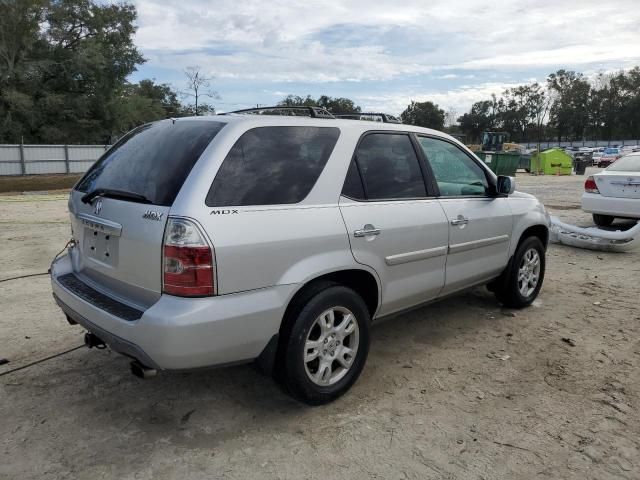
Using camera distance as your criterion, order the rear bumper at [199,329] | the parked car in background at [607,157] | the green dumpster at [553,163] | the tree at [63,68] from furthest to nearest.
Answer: the parked car in background at [607,157], the tree at [63,68], the green dumpster at [553,163], the rear bumper at [199,329]

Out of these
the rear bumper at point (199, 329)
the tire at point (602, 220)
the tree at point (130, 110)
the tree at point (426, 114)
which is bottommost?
the tire at point (602, 220)

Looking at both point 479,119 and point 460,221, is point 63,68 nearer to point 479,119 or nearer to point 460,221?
point 460,221

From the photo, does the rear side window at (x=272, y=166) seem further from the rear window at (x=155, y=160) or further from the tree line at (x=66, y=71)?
the tree line at (x=66, y=71)

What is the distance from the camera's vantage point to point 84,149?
28797 millimetres

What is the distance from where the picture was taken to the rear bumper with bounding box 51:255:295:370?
2594 mm

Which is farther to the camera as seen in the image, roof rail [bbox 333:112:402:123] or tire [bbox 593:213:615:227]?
tire [bbox 593:213:615:227]

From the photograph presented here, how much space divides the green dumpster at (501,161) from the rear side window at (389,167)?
22116 mm

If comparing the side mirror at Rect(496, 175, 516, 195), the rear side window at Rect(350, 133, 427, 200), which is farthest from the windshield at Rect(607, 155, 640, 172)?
the rear side window at Rect(350, 133, 427, 200)

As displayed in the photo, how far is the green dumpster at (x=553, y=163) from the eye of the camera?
3061 cm

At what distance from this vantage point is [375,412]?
3219 mm

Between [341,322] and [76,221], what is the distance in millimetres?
1837

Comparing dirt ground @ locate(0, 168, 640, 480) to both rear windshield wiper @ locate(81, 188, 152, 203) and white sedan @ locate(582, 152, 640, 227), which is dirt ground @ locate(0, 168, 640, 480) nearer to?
rear windshield wiper @ locate(81, 188, 152, 203)

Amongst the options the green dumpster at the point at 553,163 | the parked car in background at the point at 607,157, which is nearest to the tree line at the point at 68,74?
the green dumpster at the point at 553,163

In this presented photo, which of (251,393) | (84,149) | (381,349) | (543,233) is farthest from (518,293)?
(84,149)
